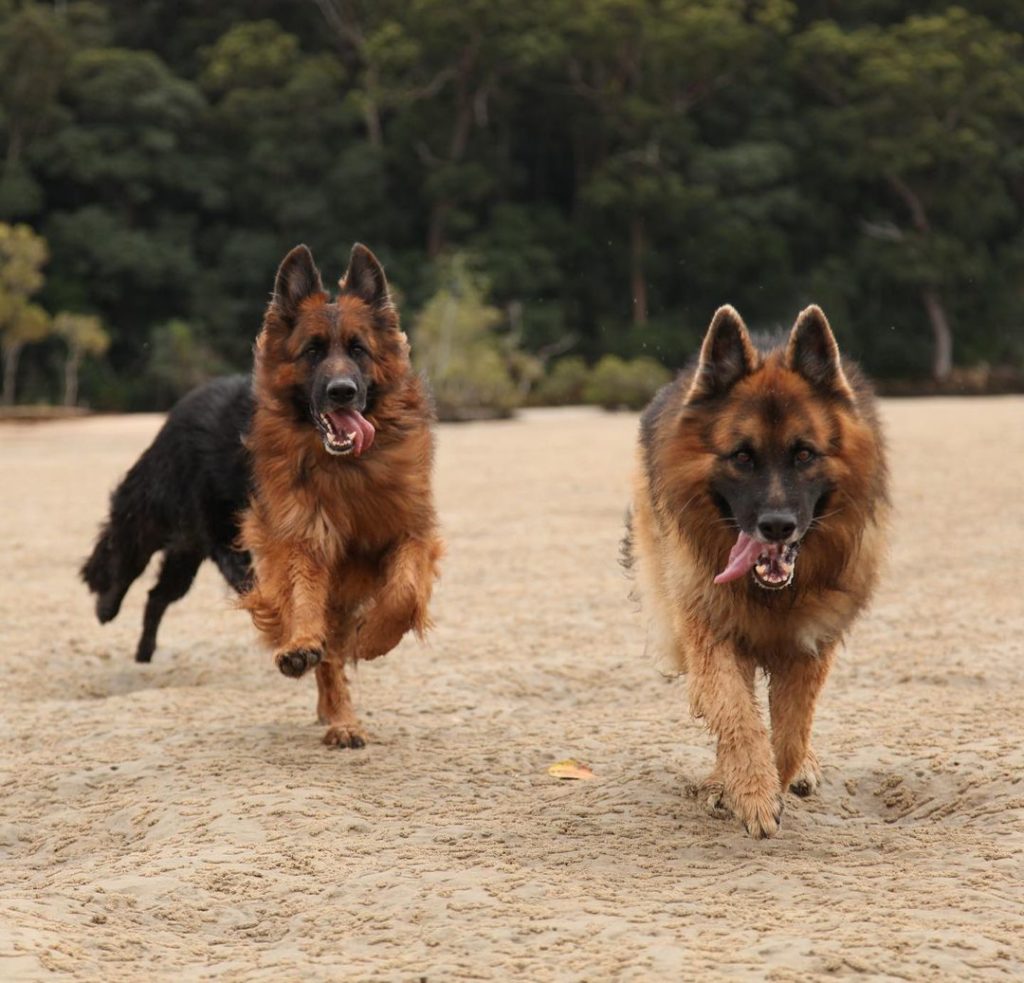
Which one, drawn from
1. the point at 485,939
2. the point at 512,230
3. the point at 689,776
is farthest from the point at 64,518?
the point at 512,230

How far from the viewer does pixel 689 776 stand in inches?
204

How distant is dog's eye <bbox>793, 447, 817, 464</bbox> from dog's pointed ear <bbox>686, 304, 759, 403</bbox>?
1.00 ft

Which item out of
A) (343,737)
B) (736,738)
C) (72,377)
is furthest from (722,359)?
(72,377)

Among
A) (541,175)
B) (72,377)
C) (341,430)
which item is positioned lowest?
(72,377)

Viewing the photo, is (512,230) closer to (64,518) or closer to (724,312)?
(64,518)

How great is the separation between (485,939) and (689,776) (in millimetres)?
1750

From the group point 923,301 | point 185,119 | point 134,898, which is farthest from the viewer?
point 923,301

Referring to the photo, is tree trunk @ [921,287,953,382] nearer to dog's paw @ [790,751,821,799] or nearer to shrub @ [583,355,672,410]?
shrub @ [583,355,672,410]

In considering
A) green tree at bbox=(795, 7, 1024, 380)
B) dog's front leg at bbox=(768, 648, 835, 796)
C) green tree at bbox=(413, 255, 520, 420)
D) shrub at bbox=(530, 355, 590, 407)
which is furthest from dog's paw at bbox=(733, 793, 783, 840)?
green tree at bbox=(795, 7, 1024, 380)

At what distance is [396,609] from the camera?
5.59m

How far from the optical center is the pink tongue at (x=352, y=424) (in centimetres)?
571

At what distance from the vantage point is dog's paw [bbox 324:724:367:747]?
18.4 feet

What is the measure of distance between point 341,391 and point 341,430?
0.18m

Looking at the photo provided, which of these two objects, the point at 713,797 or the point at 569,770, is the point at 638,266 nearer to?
the point at 569,770
